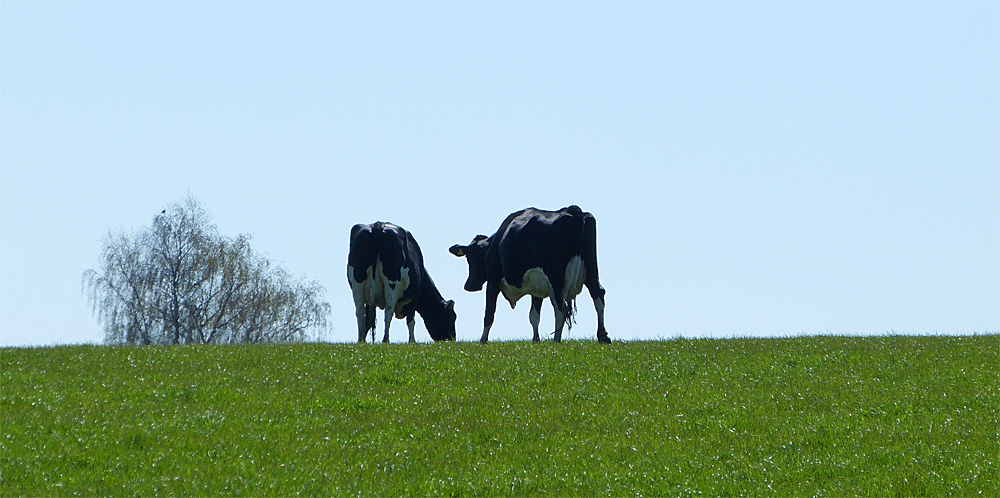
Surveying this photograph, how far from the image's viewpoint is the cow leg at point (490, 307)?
26.4 metres

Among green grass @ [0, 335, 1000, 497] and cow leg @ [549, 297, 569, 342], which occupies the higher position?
cow leg @ [549, 297, 569, 342]

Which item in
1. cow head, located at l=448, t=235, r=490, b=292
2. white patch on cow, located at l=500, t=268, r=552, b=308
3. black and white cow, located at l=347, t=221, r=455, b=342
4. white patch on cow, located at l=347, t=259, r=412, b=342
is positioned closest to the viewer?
white patch on cow, located at l=500, t=268, r=552, b=308

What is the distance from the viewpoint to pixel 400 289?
96.0ft

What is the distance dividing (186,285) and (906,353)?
117ft

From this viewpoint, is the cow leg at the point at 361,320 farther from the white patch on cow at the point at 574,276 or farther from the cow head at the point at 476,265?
the white patch on cow at the point at 574,276

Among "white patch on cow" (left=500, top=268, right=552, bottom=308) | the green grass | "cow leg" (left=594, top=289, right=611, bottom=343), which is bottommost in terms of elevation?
the green grass

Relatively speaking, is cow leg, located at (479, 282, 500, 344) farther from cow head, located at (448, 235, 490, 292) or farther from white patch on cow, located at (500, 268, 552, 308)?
cow head, located at (448, 235, 490, 292)

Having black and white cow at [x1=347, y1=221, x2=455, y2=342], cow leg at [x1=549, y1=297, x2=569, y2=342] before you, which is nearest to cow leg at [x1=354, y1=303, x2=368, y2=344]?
black and white cow at [x1=347, y1=221, x2=455, y2=342]

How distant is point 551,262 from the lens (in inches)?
A: 1033

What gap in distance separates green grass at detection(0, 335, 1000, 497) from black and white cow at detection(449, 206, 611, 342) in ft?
11.2

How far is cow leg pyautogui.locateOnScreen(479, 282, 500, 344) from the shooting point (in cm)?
2644

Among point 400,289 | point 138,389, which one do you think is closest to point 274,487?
point 138,389

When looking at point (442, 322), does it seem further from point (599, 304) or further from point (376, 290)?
point (599, 304)

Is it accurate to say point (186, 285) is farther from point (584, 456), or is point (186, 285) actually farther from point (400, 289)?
point (584, 456)
